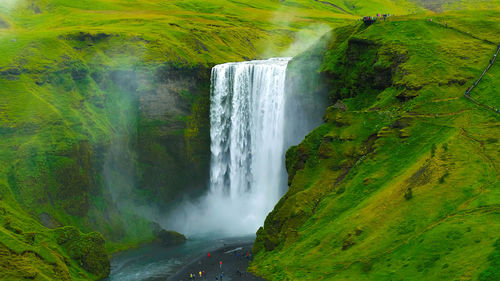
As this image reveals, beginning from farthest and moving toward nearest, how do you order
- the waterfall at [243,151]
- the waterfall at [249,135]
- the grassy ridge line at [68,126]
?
the waterfall at [243,151] < the waterfall at [249,135] < the grassy ridge line at [68,126]

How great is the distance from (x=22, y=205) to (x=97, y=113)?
1019 inches

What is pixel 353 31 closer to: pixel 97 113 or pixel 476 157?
pixel 476 157

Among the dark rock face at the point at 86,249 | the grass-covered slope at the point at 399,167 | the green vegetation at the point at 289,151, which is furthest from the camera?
the dark rock face at the point at 86,249

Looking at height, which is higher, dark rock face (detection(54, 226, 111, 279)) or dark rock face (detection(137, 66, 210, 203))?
dark rock face (detection(137, 66, 210, 203))

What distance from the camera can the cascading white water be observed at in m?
89.2

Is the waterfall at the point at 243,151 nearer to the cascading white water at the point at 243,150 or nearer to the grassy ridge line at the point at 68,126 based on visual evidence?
the cascading white water at the point at 243,150

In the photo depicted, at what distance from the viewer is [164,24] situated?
Answer: 13412 centimetres

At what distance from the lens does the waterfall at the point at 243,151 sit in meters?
89.1

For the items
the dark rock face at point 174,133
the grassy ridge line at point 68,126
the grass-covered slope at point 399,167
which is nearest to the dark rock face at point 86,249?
the grassy ridge line at point 68,126

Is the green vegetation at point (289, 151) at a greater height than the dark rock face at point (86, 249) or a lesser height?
greater

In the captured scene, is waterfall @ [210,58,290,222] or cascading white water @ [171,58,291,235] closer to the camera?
waterfall @ [210,58,290,222]

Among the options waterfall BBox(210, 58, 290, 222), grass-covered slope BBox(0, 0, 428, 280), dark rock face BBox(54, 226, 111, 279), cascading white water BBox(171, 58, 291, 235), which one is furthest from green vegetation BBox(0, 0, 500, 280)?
cascading white water BBox(171, 58, 291, 235)

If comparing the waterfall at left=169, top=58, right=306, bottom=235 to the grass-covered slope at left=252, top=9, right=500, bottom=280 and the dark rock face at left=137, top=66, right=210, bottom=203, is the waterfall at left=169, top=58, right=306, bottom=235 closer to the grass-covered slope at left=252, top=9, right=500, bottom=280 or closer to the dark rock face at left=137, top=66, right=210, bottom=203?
the dark rock face at left=137, top=66, right=210, bottom=203

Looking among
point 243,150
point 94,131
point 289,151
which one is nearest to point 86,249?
point 94,131
